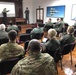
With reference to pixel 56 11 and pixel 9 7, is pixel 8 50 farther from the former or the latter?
pixel 9 7

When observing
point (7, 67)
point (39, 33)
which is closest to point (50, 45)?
point (7, 67)

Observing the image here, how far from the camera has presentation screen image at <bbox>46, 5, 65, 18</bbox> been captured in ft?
31.9

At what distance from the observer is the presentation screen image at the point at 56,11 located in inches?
382

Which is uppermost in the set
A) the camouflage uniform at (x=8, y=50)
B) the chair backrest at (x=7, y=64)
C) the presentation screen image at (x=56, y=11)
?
the presentation screen image at (x=56, y=11)

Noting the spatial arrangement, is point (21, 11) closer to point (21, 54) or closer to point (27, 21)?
point (27, 21)

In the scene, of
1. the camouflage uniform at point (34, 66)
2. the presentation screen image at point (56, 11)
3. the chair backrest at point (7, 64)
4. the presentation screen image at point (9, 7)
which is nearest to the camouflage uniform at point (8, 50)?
the chair backrest at point (7, 64)

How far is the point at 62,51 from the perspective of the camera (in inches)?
122

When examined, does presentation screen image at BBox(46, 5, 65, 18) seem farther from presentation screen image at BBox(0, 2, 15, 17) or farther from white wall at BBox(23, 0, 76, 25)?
presentation screen image at BBox(0, 2, 15, 17)

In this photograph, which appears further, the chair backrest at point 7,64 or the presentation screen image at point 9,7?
the presentation screen image at point 9,7

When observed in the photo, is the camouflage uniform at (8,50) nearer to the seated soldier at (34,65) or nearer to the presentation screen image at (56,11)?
the seated soldier at (34,65)

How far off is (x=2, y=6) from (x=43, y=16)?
362 cm

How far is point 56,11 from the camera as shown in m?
10.2

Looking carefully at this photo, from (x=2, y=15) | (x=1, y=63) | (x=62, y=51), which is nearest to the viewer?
(x=1, y=63)

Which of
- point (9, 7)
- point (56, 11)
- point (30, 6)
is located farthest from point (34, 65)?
Result: point (30, 6)
